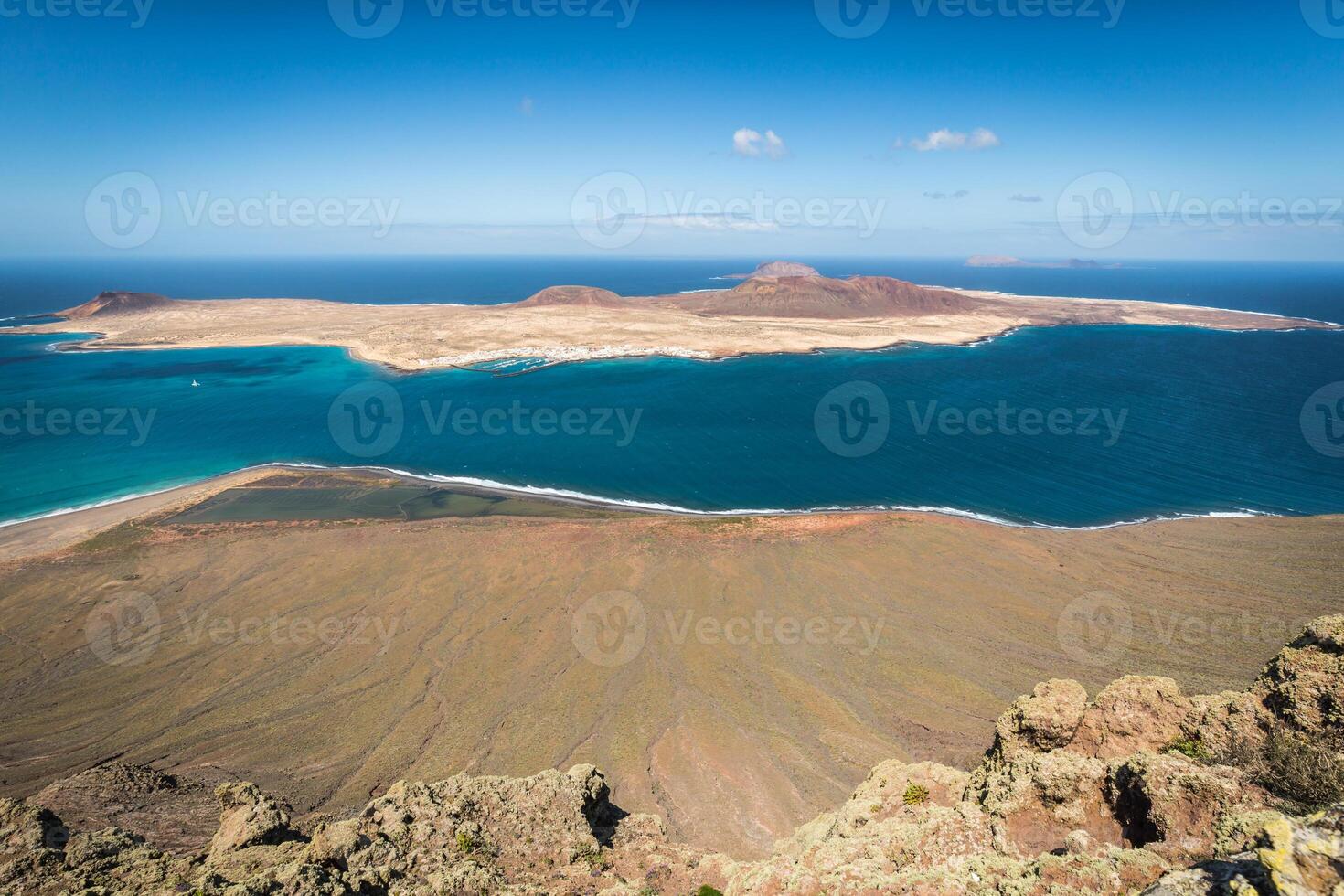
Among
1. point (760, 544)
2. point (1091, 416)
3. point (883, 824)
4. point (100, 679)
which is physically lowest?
point (100, 679)

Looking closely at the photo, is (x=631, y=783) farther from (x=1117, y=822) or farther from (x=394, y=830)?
(x=1117, y=822)

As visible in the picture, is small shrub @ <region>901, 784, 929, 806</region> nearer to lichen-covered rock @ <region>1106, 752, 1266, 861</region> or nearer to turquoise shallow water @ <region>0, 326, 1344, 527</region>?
lichen-covered rock @ <region>1106, 752, 1266, 861</region>

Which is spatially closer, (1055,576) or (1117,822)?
(1117,822)

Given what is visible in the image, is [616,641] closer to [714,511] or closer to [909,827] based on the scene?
[714,511]

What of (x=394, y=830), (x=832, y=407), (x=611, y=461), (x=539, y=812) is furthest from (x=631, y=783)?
(x=832, y=407)

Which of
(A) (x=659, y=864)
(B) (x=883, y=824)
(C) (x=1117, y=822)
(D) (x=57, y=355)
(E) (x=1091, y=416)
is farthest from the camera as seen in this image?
(D) (x=57, y=355)

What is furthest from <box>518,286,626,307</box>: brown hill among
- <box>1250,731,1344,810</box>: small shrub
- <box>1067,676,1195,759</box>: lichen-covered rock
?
<box>1250,731,1344,810</box>: small shrub

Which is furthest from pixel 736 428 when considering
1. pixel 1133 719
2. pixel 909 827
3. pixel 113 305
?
pixel 113 305
